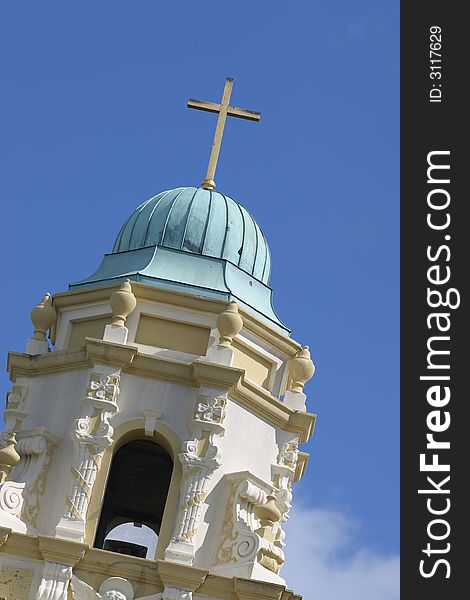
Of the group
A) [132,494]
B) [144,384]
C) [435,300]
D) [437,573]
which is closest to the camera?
[437,573]

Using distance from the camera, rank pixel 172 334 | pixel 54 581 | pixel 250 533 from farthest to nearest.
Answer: pixel 172 334, pixel 250 533, pixel 54 581

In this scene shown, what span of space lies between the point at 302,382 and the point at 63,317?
12.8 ft

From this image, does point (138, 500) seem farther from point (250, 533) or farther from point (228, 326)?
point (228, 326)

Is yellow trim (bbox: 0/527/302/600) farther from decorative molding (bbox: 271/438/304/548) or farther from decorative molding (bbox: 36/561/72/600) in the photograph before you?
decorative molding (bbox: 271/438/304/548)

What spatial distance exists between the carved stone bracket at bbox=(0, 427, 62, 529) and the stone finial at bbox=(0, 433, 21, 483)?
0.52 ft

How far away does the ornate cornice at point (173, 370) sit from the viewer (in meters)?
22.1

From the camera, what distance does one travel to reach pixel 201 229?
24.3 metres

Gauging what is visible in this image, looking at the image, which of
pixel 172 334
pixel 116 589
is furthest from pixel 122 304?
pixel 116 589

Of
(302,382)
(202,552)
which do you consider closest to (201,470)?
(202,552)

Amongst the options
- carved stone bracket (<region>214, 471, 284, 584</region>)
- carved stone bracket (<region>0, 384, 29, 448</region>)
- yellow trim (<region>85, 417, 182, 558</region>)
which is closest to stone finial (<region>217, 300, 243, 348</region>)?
yellow trim (<region>85, 417, 182, 558</region>)

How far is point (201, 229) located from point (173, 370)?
9.71ft

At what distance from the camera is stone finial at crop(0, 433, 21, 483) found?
21328 mm

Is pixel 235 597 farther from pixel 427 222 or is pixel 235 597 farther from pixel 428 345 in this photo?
pixel 427 222

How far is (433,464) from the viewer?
1962cm
